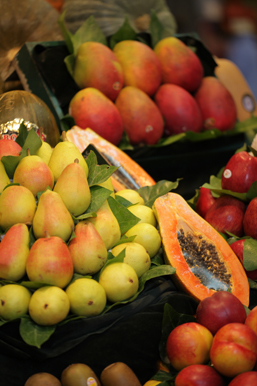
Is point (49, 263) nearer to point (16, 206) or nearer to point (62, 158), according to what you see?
point (16, 206)

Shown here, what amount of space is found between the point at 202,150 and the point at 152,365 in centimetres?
109

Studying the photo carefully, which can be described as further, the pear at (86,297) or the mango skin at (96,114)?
the mango skin at (96,114)

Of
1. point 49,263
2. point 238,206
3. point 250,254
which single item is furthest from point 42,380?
point 238,206

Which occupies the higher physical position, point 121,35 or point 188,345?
point 121,35

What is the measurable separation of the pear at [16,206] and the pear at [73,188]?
0.20 feet

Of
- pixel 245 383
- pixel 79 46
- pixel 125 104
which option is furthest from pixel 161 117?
pixel 245 383

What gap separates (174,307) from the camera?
2.43 feet

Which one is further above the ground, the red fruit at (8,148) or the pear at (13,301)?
the red fruit at (8,148)

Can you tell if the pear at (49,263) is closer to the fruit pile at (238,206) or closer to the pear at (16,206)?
the pear at (16,206)

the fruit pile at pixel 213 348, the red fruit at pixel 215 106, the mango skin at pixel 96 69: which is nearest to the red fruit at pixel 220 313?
the fruit pile at pixel 213 348

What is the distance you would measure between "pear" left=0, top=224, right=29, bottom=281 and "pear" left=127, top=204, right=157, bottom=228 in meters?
0.29

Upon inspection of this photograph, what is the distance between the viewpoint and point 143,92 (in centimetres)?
161

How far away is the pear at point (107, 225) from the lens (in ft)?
2.41

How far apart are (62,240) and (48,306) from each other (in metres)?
0.11
